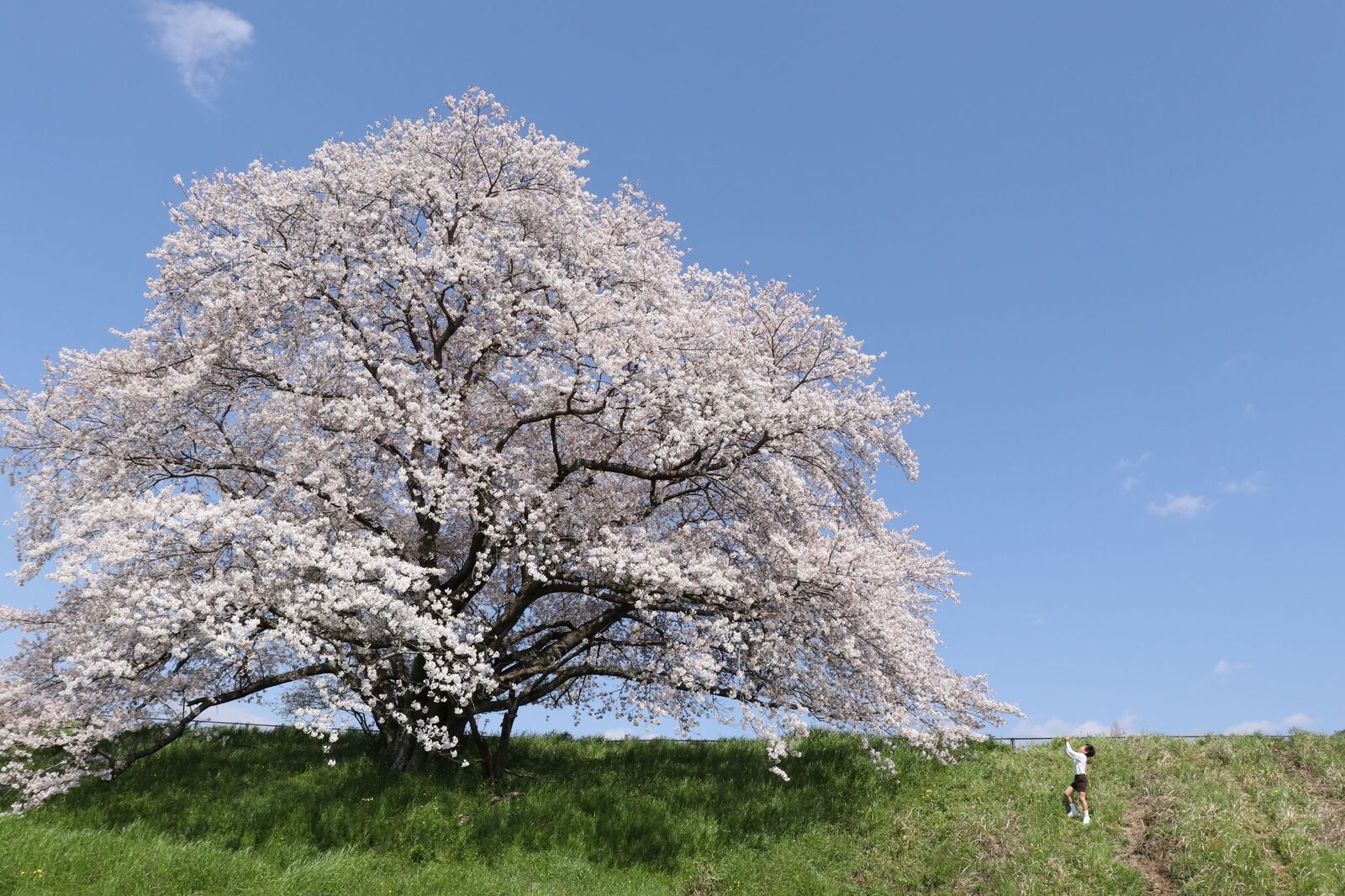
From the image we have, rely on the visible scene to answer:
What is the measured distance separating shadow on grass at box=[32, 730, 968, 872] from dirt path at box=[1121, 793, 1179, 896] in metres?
4.74

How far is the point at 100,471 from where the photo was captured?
20266 millimetres

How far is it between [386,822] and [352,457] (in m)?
7.63

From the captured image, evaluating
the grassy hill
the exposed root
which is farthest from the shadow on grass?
the exposed root

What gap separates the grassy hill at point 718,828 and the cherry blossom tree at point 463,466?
5.03 feet

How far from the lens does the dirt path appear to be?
15.7 m

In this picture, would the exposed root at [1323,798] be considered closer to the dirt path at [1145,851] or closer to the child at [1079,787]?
the dirt path at [1145,851]

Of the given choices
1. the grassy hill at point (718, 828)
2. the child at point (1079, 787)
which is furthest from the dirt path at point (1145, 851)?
the child at point (1079, 787)

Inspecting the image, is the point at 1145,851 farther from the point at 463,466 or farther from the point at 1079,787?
the point at 463,466

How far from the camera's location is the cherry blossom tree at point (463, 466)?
18.1 meters

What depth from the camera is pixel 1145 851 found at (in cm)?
1667

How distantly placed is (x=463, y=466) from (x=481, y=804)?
23.4 ft

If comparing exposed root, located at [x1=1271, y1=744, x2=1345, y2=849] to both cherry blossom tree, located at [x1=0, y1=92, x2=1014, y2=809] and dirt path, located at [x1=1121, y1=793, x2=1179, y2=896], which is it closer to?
dirt path, located at [x1=1121, y1=793, x2=1179, y2=896]

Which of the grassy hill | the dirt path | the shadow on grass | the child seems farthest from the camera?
the child

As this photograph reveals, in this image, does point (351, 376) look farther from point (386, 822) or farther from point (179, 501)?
point (386, 822)
